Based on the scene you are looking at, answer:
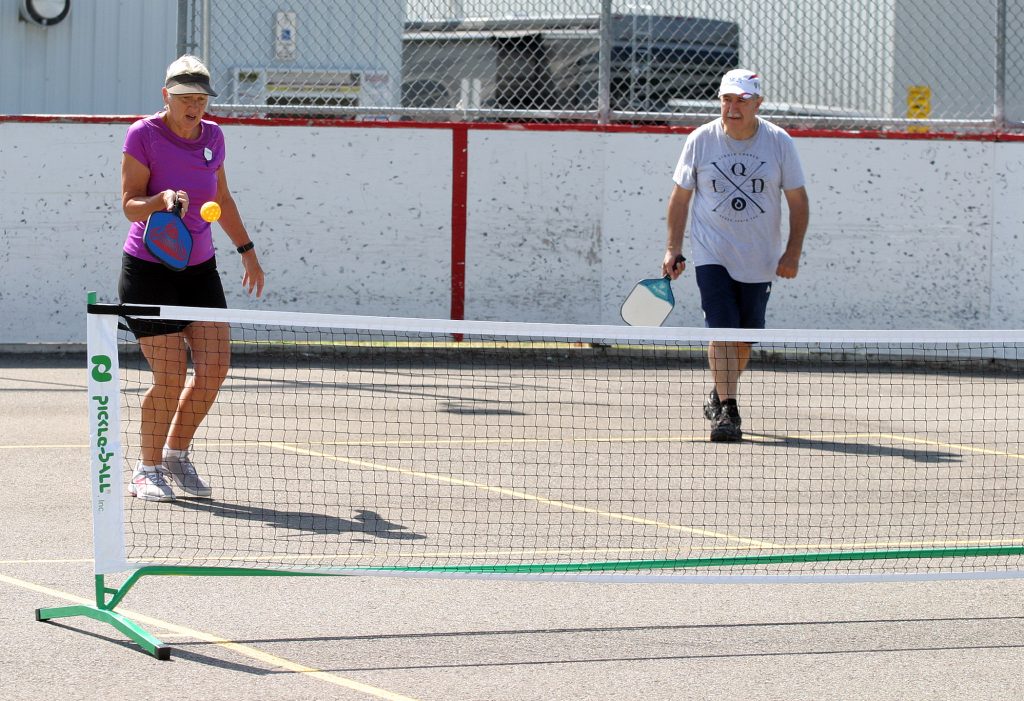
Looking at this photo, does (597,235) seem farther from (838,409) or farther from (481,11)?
(838,409)

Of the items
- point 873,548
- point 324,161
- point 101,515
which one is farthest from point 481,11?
point 101,515

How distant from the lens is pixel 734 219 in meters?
9.15

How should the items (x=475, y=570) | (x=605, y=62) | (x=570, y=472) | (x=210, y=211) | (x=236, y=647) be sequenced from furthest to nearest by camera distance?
1. (x=605, y=62)
2. (x=570, y=472)
3. (x=210, y=211)
4. (x=475, y=570)
5. (x=236, y=647)

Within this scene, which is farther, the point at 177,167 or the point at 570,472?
the point at 570,472

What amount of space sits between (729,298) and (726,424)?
0.71 m

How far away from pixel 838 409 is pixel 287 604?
5994 millimetres

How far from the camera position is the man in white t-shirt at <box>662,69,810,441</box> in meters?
9.10

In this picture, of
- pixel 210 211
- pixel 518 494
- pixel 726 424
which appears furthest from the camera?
pixel 726 424

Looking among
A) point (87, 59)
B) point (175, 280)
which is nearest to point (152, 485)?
point (175, 280)

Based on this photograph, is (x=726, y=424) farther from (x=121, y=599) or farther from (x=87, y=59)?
(x=87, y=59)

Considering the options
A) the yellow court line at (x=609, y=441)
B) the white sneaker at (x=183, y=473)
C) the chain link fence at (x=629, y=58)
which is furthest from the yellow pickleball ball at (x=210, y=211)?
the chain link fence at (x=629, y=58)

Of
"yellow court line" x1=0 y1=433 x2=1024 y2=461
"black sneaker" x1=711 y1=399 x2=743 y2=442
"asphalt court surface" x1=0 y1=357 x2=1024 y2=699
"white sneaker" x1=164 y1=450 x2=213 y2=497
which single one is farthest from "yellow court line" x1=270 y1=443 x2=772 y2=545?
"black sneaker" x1=711 y1=399 x2=743 y2=442

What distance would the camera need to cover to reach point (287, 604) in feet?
18.0

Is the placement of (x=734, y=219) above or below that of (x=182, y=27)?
below
